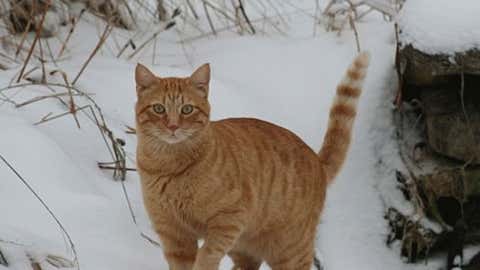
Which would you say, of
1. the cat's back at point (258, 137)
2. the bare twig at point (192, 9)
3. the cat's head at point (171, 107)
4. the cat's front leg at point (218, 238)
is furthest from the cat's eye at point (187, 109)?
the bare twig at point (192, 9)

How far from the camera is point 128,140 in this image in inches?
196

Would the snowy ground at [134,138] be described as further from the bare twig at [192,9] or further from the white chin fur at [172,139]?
the white chin fur at [172,139]

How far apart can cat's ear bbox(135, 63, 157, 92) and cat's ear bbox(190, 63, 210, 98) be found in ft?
0.52

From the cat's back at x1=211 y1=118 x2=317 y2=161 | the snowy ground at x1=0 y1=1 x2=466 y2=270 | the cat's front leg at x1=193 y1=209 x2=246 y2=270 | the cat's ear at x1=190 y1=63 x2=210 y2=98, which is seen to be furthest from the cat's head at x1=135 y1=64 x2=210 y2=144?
the snowy ground at x1=0 y1=1 x2=466 y2=270

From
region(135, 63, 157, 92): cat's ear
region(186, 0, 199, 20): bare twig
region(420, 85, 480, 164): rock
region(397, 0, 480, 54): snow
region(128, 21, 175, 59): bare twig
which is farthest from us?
region(186, 0, 199, 20): bare twig

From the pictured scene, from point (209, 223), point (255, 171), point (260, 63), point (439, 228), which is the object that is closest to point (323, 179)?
point (255, 171)

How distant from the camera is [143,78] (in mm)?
3666

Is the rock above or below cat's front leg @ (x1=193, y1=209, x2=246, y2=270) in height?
above

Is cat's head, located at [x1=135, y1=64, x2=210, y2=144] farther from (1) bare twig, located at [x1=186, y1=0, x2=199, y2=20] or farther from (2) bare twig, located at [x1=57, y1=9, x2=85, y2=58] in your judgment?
(1) bare twig, located at [x1=186, y1=0, x2=199, y2=20]

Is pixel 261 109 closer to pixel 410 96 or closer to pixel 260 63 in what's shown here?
pixel 260 63

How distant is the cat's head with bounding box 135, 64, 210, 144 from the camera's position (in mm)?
3559

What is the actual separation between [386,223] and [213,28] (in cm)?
179

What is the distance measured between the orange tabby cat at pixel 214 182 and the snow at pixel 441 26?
1091 mm

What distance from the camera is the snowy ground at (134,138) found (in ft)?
13.2
